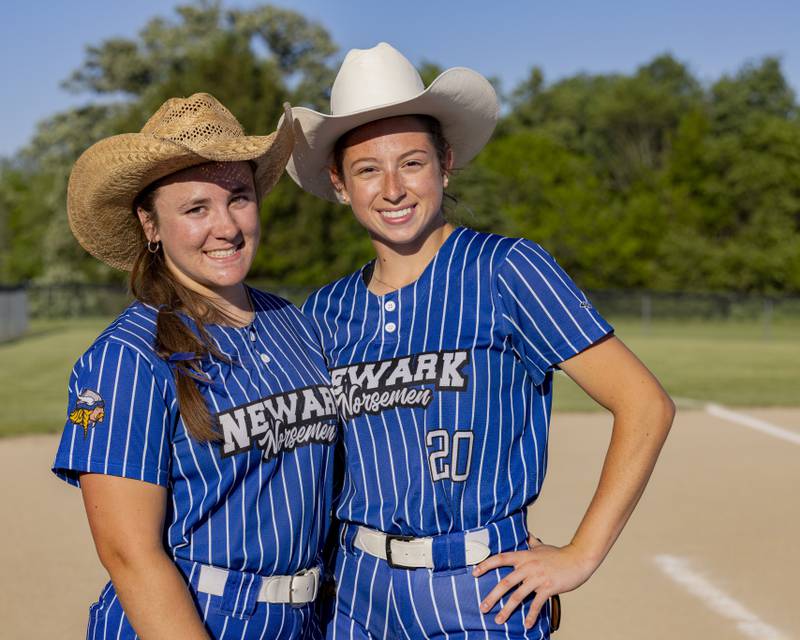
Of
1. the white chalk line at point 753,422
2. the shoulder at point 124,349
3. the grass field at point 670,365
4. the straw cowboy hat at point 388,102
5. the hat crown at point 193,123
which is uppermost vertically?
the straw cowboy hat at point 388,102

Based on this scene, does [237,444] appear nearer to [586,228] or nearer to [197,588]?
[197,588]

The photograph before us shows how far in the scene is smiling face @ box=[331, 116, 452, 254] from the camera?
2637mm

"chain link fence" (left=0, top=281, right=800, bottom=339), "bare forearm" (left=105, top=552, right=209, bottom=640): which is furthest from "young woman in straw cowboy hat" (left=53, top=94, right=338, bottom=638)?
"chain link fence" (left=0, top=281, right=800, bottom=339)

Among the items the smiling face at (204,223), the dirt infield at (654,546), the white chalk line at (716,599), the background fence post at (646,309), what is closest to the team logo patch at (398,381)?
the smiling face at (204,223)

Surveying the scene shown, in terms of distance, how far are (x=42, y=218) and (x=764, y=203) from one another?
38693mm

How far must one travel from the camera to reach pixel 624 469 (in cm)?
236

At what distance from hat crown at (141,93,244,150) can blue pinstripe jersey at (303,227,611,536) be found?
668 mm

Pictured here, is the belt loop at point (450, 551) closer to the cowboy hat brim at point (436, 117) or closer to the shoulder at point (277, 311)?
the shoulder at point (277, 311)

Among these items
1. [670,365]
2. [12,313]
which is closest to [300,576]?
[670,365]

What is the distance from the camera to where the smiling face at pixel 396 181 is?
8.65ft

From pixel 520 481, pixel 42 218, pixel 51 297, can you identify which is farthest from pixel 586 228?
pixel 520 481

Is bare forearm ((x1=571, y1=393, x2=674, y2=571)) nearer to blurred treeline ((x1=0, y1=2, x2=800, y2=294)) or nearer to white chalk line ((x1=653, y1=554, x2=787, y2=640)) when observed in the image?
white chalk line ((x1=653, y1=554, x2=787, y2=640))

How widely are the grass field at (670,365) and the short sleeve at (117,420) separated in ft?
29.3

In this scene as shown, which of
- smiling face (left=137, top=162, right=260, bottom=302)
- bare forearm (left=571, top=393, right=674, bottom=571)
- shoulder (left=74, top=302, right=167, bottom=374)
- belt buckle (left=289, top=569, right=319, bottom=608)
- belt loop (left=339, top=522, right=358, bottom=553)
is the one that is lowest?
belt buckle (left=289, top=569, right=319, bottom=608)
